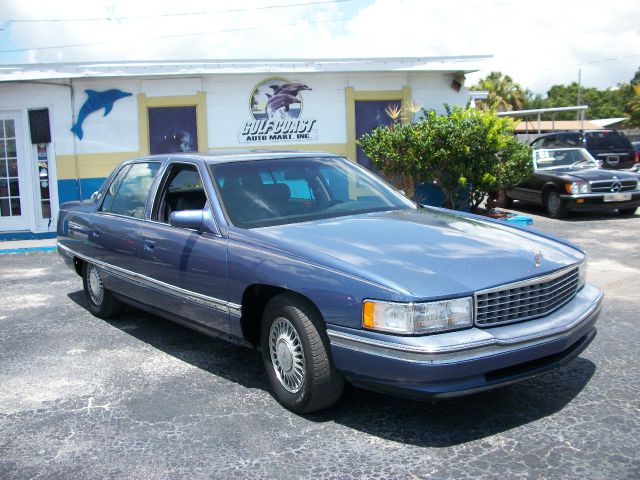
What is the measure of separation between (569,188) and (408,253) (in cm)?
1004

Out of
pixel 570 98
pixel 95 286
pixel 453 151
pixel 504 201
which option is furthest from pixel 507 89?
pixel 95 286

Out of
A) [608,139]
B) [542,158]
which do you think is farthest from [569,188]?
[608,139]

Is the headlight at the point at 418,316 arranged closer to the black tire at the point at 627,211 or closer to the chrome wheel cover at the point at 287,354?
the chrome wheel cover at the point at 287,354

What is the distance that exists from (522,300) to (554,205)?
1028 centimetres

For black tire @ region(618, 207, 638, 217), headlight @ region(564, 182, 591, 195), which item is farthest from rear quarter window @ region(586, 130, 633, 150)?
headlight @ region(564, 182, 591, 195)

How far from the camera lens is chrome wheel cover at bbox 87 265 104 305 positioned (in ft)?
20.9

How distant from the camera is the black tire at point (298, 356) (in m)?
3.72

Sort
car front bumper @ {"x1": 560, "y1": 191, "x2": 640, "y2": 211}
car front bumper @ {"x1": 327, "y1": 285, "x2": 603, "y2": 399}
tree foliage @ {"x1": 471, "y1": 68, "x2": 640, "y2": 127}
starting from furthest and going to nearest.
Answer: tree foliage @ {"x1": 471, "y1": 68, "x2": 640, "y2": 127} → car front bumper @ {"x1": 560, "y1": 191, "x2": 640, "y2": 211} → car front bumper @ {"x1": 327, "y1": 285, "x2": 603, "y2": 399}

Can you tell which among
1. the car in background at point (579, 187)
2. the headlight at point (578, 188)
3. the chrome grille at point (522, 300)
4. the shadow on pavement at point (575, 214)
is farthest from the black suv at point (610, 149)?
the chrome grille at point (522, 300)

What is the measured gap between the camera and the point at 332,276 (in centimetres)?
359

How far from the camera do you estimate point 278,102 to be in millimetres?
12906

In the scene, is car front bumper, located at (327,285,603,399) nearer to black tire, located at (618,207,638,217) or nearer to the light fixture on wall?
the light fixture on wall

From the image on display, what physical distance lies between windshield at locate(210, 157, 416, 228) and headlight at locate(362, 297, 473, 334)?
49.0 inches

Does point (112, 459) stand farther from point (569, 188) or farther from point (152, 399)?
point (569, 188)
